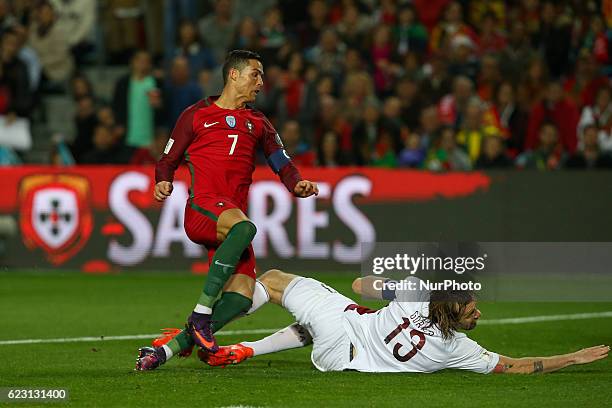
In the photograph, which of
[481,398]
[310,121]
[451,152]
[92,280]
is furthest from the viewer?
[310,121]

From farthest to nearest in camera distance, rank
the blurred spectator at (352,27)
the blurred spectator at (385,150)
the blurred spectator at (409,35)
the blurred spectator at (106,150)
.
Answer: the blurred spectator at (409,35) < the blurred spectator at (352,27) < the blurred spectator at (106,150) < the blurred spectator at (385,150)

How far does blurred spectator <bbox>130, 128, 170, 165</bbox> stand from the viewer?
63.9ft

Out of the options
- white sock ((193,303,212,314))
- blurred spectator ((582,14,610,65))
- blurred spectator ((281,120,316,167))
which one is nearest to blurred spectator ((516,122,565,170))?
blurred spectator ((582,14,610,65))

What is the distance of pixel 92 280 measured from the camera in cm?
1712

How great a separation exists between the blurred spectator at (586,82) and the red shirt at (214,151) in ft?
39.4

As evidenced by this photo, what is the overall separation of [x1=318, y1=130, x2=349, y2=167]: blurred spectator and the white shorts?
9645 millimetres

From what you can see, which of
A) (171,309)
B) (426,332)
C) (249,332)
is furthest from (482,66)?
(426,332)

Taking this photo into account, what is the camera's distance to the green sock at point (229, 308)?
30.7 feet

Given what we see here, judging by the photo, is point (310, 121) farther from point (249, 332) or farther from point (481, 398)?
point (481, 398)

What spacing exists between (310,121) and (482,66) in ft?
9.54

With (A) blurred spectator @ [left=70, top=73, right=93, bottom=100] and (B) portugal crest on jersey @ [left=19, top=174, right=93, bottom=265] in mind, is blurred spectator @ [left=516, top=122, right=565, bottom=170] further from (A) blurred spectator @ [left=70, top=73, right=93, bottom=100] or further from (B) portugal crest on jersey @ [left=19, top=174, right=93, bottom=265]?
(A) blurred spectator @ [left=70, top=73, right=93, bottom=100]

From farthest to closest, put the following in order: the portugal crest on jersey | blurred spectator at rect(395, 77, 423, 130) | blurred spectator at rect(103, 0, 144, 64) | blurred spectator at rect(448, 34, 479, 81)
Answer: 1. blurred spectator at rect(103, 0, 144, 64)
2. blurred spectator at rect(448, 34, 479, 81)
3. blurred spectator at rect(395, 77, 423, 130)
4. the portugal crest on jersey

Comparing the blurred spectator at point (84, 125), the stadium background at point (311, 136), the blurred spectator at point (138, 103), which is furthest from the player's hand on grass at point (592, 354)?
the blurred spectator at point (84, 125)

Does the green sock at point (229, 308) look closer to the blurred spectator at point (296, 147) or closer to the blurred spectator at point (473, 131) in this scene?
the blurred spectator at point (296, 147)
